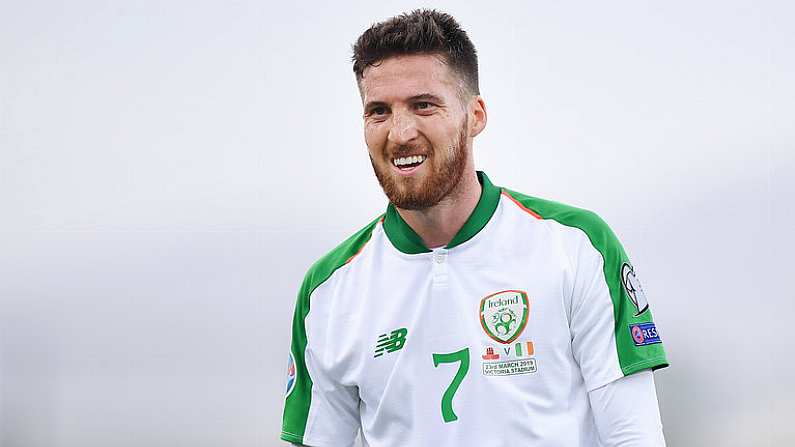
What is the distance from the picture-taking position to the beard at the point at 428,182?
1.23 m

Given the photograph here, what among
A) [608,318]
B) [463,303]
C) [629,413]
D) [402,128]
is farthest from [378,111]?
[629,413]

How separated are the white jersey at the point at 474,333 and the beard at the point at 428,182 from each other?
8 cm

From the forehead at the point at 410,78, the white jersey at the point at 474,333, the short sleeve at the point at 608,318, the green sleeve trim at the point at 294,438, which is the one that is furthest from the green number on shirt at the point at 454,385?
the forehead at the point at 410,78

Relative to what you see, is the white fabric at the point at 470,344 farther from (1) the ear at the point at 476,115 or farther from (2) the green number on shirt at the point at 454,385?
(1) the ear at the point at 476,115

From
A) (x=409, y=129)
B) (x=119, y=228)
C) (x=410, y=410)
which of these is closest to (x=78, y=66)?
(x=119, y=228)

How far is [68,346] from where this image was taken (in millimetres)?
1748

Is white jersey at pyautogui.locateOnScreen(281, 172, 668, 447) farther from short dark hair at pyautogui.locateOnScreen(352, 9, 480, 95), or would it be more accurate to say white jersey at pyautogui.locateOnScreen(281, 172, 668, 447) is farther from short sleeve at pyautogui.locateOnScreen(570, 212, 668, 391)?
short dark hair at pyautogui.locateOnScreen(352, 9, 480, 95)

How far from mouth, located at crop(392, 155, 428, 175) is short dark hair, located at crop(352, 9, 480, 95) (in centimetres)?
13

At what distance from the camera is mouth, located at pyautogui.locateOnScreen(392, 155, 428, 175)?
123 cm

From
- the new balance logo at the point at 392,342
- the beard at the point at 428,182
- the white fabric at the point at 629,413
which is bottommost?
the white fabric at the point at 629,413

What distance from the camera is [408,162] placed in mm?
1238

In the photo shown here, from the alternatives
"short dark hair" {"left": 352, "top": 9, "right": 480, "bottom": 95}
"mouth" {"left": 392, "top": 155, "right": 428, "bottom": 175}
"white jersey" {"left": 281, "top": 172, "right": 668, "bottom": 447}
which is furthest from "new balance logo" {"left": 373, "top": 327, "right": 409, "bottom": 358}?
"short dark hair" {"left": 352, "top": 9, "right": 480, "bottom": 95}

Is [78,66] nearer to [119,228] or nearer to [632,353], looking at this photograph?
[119,228]

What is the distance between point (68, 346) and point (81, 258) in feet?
0.54
